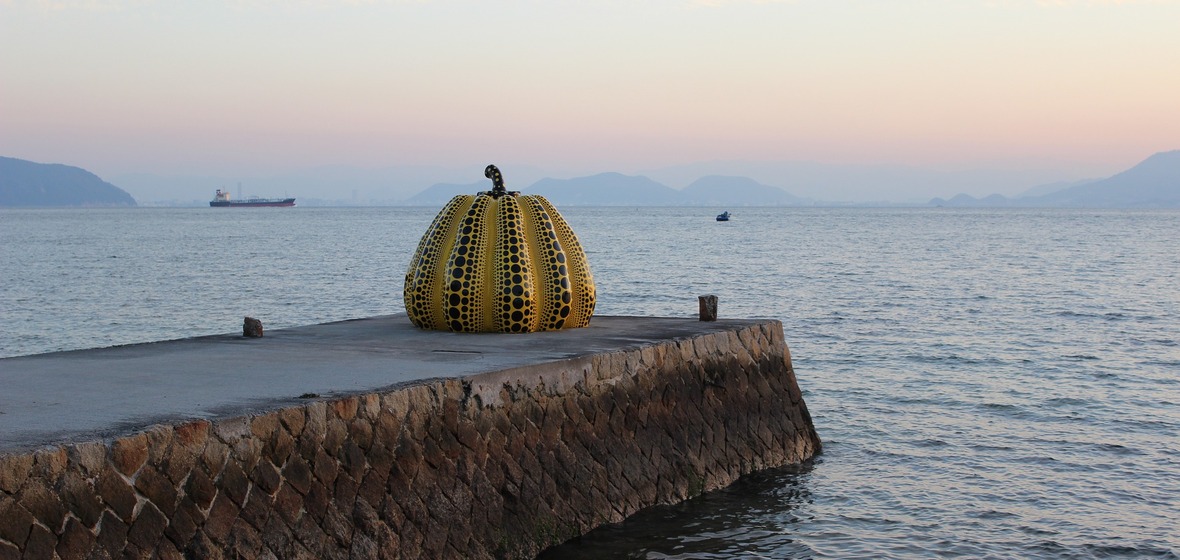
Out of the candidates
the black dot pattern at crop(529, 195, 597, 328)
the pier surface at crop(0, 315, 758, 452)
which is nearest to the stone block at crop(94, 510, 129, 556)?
the pier surface at crop(0, 315, 758, 452)

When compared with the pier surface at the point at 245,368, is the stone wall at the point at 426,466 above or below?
below

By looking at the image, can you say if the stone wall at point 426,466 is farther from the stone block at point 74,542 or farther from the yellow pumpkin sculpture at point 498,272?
the yellow pumpkin sculpture at point 498,272

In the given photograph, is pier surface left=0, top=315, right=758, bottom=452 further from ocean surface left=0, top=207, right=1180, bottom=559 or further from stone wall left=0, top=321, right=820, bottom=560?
ocean surface left=0, top=207, right=1180, bottom=559

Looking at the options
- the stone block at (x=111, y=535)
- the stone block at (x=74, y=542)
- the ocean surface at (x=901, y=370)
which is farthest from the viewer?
the ocean surface at (x=901, y=370)

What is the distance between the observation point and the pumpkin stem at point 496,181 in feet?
56.7

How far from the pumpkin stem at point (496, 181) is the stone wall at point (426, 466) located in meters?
3.70

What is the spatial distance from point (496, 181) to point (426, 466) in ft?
24.5

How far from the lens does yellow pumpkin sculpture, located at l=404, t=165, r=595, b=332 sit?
16.3m

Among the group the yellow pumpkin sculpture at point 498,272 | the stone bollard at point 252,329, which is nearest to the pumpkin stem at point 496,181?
the yellow pumpkin sculpture at point 498,272

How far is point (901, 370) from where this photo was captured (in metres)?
25.1

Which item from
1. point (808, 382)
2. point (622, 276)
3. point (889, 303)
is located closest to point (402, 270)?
point (622, 276)

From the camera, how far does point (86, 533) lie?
8258 millimetres

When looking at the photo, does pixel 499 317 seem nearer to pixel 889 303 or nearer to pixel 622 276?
pixel 889 303

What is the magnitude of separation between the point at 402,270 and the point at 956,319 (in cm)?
3507
